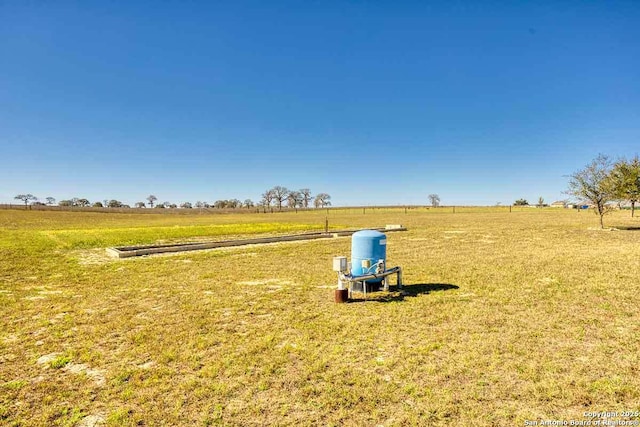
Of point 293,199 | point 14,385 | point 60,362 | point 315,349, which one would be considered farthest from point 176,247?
point 293,199

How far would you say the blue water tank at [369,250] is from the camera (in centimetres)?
978

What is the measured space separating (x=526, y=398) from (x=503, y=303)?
14.8ft

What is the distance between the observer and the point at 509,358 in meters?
5.52

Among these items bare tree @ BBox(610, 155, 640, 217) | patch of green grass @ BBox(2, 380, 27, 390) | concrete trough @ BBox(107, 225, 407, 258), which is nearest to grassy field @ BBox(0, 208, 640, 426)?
patch of green grass @ BBox(2, 380, 27, 390)

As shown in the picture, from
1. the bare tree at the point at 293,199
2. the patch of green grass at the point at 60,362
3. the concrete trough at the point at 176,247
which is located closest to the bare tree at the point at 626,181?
the concrete trough at the point at 176,247

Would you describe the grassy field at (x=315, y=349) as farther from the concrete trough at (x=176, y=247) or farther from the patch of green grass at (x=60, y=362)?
the concrete trough at (x=176, y=247)

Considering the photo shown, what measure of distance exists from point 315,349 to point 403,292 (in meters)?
4.65

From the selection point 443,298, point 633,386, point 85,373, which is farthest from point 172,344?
point 633,386

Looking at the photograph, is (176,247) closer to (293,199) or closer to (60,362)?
(60,362)

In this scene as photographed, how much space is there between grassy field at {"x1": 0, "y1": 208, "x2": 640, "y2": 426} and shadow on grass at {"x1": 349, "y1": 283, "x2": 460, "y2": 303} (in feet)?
→ 0.31

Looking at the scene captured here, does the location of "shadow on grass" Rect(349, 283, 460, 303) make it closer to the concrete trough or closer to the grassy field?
the grassy field

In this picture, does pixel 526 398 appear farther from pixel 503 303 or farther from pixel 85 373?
pixel 85 373

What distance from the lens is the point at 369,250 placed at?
32.3 ft

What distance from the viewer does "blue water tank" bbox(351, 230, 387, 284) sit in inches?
385
